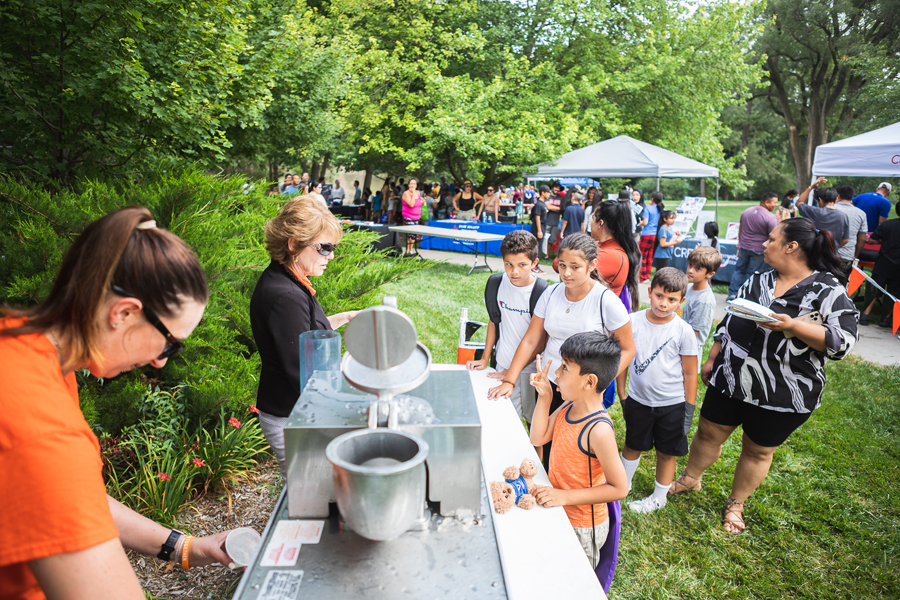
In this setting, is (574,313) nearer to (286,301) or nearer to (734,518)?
(286,301)

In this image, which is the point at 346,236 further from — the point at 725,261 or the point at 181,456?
the point at 725,261

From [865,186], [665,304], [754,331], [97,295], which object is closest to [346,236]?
[665,304]

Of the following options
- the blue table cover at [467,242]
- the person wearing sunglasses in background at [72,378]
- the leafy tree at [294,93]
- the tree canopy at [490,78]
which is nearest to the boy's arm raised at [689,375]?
the person wearing sunglasses in background at [72,378]

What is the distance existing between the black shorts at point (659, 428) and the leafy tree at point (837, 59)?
20.5 m

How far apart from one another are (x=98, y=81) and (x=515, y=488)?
4.39m

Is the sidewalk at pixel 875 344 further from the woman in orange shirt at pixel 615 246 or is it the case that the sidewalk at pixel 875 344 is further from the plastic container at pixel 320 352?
the plastic container at pixel 320 352

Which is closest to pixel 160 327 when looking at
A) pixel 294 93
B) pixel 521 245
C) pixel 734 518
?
pixel 521 245

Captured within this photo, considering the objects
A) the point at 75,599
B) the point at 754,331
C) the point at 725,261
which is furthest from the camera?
the point at 725,261

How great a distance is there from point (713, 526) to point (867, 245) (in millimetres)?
8411

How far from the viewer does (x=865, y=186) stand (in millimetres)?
29219

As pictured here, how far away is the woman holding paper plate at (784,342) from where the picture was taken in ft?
8.59

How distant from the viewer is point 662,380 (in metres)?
3.08

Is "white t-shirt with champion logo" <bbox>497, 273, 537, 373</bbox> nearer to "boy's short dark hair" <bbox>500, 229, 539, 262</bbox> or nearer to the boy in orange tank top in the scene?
"boy's short dark hair" <bbox>500, 229, 539, 262</bbox>

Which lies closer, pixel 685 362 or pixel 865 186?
pixel 685 362
